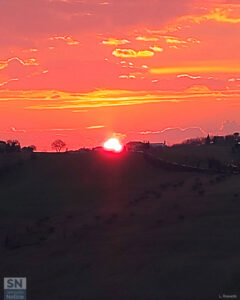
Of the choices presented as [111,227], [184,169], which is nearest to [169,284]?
[111,227]

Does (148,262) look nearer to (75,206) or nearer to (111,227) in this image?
(111,227)

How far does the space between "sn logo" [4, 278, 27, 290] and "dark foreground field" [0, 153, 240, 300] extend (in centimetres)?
50

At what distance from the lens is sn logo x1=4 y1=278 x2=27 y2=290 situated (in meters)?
30.5

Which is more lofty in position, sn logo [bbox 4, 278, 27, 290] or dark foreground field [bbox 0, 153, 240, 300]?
dark foreground field [bbox 0, 153, 240, 300]

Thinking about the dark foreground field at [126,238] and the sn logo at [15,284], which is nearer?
the dark foreground field at [126,238]

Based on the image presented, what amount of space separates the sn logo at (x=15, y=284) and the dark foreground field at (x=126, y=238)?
501 millimetres

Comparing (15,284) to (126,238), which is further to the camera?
(126,238)

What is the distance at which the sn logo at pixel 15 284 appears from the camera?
100 ft

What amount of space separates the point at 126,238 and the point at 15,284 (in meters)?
9.51

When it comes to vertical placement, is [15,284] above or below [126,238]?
below

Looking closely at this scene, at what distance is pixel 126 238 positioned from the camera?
3959 centimetres

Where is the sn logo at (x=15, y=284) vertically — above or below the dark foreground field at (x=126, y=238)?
below

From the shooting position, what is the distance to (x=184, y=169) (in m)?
76.9

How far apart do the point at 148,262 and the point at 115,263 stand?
5.12 feet
